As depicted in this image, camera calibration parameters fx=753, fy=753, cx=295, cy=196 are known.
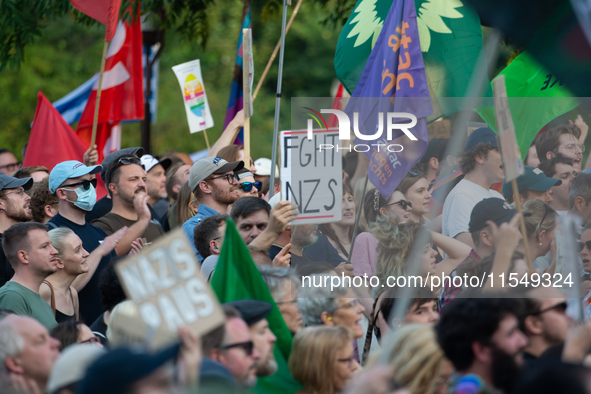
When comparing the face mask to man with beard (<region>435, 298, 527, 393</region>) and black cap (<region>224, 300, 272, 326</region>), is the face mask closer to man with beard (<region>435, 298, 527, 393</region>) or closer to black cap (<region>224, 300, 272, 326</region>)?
black cap (<region>224, 300, 272, 326</region>)

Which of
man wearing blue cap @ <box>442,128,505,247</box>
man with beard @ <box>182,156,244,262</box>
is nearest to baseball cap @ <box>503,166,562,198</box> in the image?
man wearing blue cap @ <box>442,128,505,247</box>

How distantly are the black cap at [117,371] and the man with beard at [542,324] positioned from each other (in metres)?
1.91

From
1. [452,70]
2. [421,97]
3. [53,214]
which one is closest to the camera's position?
[421,97]

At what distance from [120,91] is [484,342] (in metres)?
6.50

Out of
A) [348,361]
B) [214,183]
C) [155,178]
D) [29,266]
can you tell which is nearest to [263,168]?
[155,178]

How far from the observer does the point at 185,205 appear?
6508mm

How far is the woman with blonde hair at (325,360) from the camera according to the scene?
11.5 ft

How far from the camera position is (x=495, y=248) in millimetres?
4320

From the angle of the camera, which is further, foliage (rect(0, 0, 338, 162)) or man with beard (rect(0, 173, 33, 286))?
foliage (rect(0, 0, 338, 162))

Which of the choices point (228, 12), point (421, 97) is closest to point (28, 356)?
point (421, 97)

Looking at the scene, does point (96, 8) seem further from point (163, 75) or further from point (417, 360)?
point (163, 75)

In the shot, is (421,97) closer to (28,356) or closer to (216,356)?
(216,356)

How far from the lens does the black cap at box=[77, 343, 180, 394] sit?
2369 mm

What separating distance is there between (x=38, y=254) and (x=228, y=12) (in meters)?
16.4
